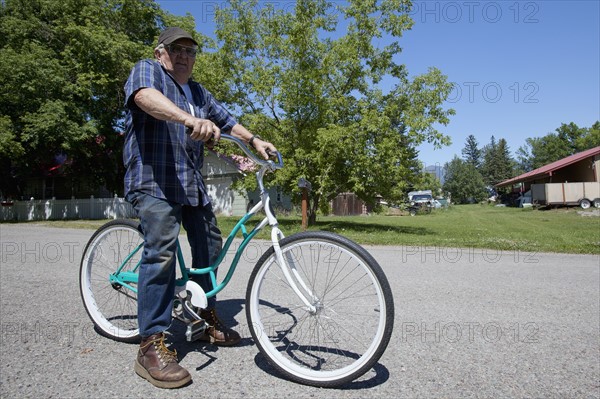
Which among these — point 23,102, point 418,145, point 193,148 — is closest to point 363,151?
point 418,145

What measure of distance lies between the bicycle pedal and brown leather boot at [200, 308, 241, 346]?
0.77ft

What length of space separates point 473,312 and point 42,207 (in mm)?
30663

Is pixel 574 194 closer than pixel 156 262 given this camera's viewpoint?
No

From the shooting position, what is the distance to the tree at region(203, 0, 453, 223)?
16.7 m

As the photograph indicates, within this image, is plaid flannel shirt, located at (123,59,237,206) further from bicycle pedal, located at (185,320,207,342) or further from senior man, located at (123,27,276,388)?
bicycle pedal, located at (185,320,207,342)

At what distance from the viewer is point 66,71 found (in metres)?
24.6

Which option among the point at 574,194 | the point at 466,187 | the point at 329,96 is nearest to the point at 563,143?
the point at 466,187

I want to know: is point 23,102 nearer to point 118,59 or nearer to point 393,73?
point 118,59

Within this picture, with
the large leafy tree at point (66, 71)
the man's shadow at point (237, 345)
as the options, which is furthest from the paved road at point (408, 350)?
the large leafy tree at point (66, 71)

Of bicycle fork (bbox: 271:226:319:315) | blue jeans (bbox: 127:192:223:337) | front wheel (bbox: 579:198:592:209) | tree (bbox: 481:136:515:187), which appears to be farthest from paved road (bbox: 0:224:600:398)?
tree (bbox: 481:136:515:187)

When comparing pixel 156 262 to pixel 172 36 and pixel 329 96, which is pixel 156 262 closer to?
pixel 172 36

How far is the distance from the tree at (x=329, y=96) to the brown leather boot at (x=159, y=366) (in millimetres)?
13870

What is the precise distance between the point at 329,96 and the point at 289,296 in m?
15.6

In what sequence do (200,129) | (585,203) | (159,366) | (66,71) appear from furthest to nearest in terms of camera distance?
(585,203)
(66,71)
(159,366)
(200,129)
